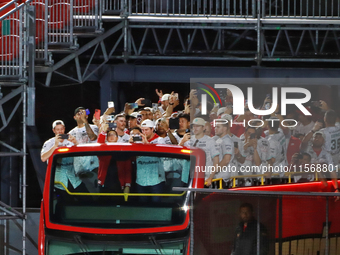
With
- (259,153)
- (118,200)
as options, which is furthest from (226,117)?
(118,200)

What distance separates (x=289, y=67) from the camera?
1155cm

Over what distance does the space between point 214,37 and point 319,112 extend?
4074mm

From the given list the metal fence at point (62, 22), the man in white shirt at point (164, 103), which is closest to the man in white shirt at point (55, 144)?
the metal fence at point (62, 22)

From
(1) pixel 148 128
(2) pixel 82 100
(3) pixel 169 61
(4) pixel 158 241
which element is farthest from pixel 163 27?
(4) pixel 158 241

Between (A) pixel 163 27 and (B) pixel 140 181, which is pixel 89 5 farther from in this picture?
(B) pixel 140 181

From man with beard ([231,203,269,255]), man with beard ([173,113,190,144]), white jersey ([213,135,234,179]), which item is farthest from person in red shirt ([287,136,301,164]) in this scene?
man with beard ([231,203,269,255])

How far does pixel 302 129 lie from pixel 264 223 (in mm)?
2680

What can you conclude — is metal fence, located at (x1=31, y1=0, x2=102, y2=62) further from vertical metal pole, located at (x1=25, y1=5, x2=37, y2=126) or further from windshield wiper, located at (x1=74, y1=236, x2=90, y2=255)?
windshield wiper, located at (x1=74, y1=236, x2=90, y2=255)

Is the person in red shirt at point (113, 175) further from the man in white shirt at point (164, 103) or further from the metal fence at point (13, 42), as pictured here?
the man in white shirt at point (164, 103)

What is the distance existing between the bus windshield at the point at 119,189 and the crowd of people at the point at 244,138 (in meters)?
0.60

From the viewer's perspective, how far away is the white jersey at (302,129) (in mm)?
8298

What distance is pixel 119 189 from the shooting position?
674 cm

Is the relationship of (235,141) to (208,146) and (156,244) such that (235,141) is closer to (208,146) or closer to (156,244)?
(208,146)

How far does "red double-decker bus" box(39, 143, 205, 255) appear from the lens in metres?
6.45
